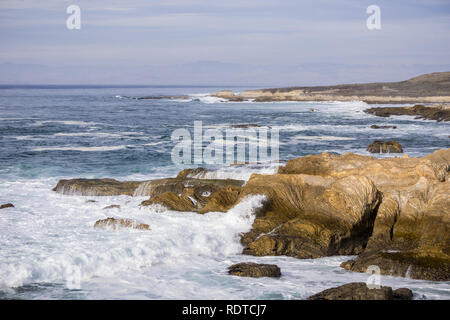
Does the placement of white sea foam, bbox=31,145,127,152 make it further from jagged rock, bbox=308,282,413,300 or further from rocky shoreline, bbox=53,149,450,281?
jagged rock, bbox=308,282,413,300

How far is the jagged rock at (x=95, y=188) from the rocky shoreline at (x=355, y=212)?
8.67 ft

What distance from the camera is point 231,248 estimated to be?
41.5 feet

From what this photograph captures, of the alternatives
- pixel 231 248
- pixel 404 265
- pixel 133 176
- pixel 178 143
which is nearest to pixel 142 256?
pixel 231 248

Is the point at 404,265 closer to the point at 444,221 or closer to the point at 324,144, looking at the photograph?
the point at 444,221

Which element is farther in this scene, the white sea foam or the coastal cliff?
the coastal cliff

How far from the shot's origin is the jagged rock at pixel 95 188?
18.0 meters

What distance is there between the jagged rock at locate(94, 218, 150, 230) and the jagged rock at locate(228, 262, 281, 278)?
12.1 ft

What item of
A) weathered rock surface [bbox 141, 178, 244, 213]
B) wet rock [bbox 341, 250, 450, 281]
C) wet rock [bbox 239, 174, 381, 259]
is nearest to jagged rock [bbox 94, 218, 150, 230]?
weathered rock surface [bbox 141, 178, 244, 213]

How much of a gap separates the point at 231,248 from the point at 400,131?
110ft

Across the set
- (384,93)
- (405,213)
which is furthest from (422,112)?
(405,213)

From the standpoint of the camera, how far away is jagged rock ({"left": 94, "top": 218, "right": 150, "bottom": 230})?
13.8m

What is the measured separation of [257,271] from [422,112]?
171 ft

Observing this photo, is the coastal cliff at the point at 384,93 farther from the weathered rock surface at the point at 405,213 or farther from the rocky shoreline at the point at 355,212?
the rocky shoreline at the point at 355,212

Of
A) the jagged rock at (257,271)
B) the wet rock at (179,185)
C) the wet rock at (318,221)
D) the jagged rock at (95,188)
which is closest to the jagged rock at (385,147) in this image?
the wet rock at (179,185)
